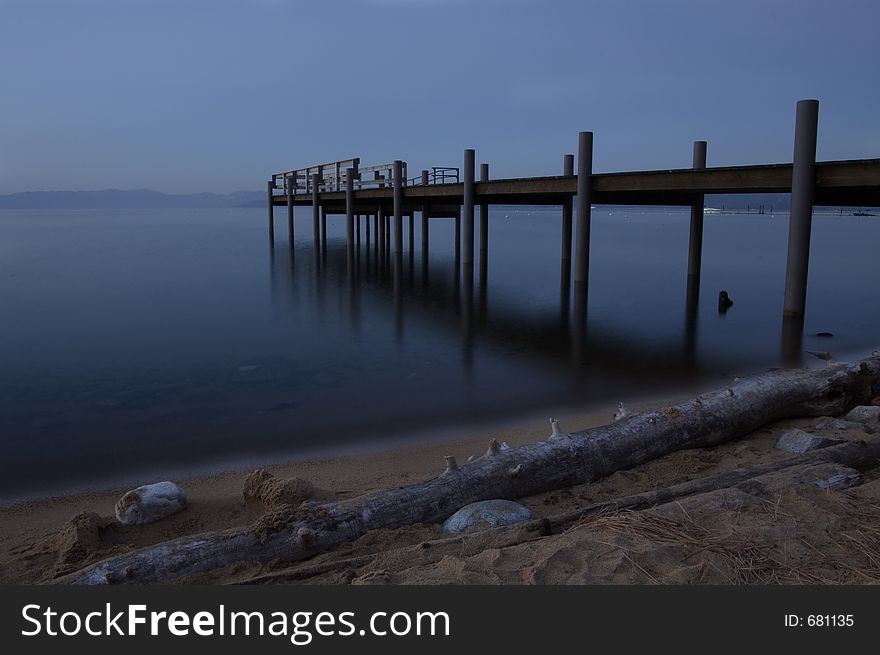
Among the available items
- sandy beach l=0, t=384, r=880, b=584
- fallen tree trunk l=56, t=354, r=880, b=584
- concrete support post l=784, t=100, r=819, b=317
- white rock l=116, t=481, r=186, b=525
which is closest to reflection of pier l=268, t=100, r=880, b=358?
concrete support post l=784, t=100, r=819, b=317

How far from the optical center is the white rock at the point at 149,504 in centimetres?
554

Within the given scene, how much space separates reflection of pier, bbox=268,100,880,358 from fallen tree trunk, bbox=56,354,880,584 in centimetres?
628

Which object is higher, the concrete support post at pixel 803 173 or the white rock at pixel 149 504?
the concrete support post at pixel 803 173

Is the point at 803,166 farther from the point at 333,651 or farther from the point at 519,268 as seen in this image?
the point at 519,268

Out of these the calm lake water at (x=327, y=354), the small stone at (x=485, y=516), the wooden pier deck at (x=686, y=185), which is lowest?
the calm lake water at (x=327, y=354)

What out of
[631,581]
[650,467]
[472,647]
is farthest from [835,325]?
[472,647]

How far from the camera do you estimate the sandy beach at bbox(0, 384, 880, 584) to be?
151 inches

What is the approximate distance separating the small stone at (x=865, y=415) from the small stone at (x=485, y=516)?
440cm

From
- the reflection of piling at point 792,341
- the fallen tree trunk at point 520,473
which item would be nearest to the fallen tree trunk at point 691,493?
the fallen tree trunk at point 520,473

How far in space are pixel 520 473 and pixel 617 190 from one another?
13898 millimetres

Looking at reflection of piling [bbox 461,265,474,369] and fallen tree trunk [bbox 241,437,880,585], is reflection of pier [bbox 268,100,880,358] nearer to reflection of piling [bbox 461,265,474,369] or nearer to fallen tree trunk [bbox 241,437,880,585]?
reflection of piling [bbox 461,265,474,369]

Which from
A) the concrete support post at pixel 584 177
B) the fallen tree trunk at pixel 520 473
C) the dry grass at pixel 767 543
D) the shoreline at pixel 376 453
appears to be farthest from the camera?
the concrete support post at pixel 584 177

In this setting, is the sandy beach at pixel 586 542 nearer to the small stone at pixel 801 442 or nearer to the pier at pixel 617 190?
the small stone at pixel 801 442

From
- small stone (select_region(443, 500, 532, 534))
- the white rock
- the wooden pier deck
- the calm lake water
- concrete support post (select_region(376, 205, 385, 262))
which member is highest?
the wooden pier deck
